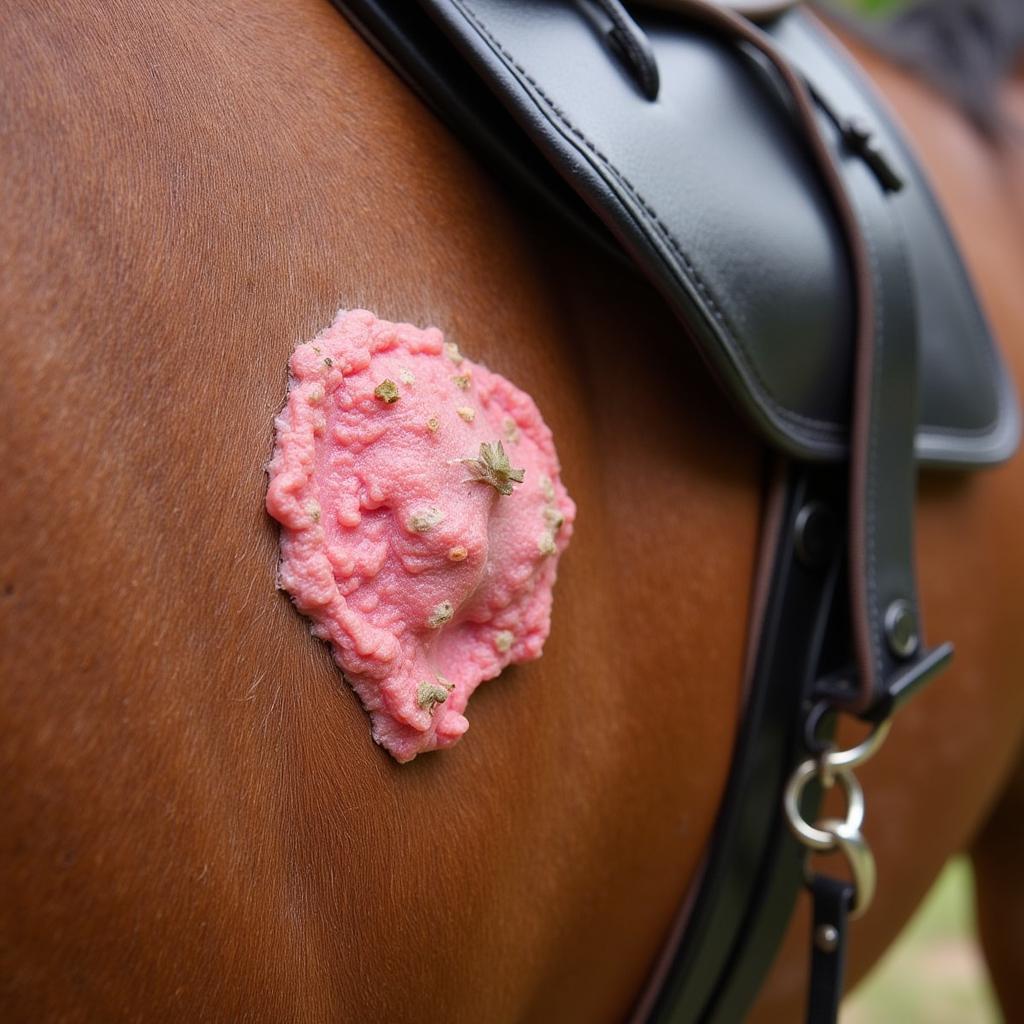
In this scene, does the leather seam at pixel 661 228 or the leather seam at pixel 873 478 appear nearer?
the leather seam at pixel 661 228

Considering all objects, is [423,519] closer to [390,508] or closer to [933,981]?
[390,508]

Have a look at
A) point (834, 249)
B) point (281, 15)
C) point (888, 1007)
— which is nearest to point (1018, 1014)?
A: point (888, 1007)

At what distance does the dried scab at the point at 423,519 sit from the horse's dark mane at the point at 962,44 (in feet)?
3.67

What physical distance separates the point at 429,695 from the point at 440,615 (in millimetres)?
45

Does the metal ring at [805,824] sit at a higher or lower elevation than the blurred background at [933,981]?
higher

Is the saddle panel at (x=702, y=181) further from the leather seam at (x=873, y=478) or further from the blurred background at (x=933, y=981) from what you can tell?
the blurred background at (x=933, y=981)

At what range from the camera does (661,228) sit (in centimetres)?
68

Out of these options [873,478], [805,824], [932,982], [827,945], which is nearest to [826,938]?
[827,945]

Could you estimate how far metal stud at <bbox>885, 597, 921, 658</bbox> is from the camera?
834mm

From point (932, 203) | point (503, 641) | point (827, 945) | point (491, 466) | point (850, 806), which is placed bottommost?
point (827, 945)

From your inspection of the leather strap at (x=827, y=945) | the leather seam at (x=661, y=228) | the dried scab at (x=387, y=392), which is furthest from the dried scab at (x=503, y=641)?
the leather strap at (x=827, y=945)

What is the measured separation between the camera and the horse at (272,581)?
47 centimetres

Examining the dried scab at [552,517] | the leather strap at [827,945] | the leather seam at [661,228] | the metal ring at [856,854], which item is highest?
the leather seam at [661,228]

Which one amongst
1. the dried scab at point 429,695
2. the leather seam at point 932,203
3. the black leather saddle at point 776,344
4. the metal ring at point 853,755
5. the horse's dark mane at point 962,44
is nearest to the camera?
the dried scab at point 429,695
